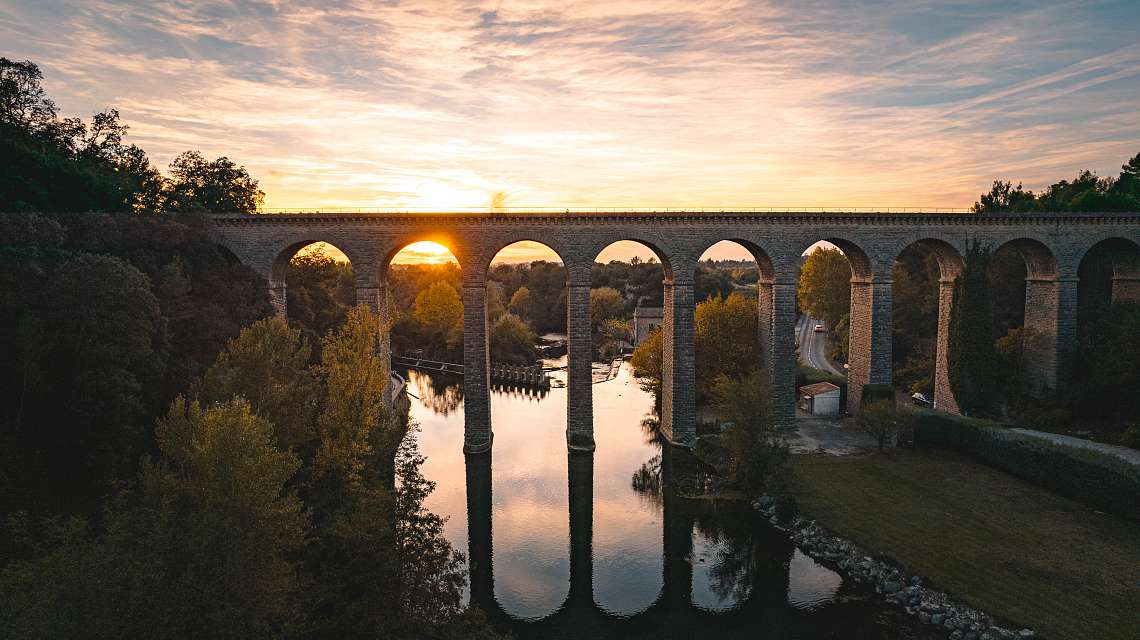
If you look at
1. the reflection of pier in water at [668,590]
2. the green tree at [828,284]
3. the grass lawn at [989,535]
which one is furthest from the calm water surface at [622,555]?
the green tree at [828,284]

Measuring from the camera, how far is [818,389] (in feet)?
152

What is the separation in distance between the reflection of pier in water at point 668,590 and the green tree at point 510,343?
42077 mm

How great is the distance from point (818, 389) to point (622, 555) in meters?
25.4

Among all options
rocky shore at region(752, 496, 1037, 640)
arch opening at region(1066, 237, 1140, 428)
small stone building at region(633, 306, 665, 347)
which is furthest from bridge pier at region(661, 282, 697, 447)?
small stone building at region(633, 306, 665, 347)

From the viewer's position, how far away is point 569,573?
2617 cm

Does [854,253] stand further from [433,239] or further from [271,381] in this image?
[271,381]

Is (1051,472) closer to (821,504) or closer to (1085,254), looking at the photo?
(821,504)

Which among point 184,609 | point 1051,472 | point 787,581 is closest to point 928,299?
point 1051,472

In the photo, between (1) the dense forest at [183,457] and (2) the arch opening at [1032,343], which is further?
(2) the arch opening at [1032,343]

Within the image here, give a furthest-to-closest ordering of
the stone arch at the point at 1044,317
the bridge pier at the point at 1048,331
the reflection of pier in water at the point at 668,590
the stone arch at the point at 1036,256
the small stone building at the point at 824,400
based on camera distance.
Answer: the small stone building at the point at 824,400
the bridge pier at the point at 1048,331
the stone arch at the point at 1044,317
the stone arch at the point at 1036,256
the reflection of pier in water at the point at 668,590

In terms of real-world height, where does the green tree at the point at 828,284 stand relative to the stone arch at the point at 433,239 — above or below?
below

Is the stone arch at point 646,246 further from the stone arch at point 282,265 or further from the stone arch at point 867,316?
the stone arch at point 282,265

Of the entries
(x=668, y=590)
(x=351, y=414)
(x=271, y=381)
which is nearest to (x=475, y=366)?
(x=271, y=381)

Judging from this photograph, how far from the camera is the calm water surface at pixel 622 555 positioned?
22.4m
